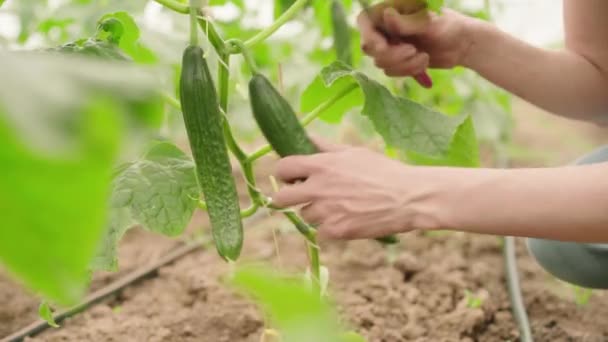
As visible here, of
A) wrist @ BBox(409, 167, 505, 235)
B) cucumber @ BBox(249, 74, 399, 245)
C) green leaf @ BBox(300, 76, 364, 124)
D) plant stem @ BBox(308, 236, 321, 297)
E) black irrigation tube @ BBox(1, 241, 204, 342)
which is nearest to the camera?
wrist @ BBox(409, 167, 505, 235)

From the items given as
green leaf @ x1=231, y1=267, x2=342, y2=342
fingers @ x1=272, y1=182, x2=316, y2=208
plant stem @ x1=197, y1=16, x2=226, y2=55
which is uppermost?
plant stem @ x1=197, y1=16, x2=226, y2=55

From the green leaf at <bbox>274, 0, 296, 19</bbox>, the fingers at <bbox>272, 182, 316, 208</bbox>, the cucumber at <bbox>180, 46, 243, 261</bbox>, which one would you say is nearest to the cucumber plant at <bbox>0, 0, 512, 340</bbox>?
the cucumber at <bbox>180, 46, 243, 261</bbox>

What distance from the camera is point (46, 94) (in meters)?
0.50

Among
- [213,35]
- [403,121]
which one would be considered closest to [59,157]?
[213,35]

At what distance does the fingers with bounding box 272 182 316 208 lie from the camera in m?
1.33

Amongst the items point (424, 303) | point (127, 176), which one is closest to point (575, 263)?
point (424, 303)

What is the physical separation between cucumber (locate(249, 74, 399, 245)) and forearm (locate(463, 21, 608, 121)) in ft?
2.31

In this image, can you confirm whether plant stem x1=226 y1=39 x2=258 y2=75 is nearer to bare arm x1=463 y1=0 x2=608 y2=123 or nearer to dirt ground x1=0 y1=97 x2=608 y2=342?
dirt ground x1=0 y1=97 x2=608 y2=342

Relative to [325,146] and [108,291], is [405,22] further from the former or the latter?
[108,291]

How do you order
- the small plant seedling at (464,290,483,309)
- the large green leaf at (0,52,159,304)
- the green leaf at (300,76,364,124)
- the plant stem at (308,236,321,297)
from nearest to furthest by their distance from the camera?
the large green leaf at (0,52,159,304) < the plant stem at (308,236,321,297) < the green leaf at (300,76,364,124) < the small plant seedling at (464,290,483,309)

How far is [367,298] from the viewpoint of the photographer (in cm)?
231

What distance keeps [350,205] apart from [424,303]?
106cm

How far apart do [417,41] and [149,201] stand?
764mm

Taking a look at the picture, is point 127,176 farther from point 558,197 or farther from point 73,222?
point 73,222
